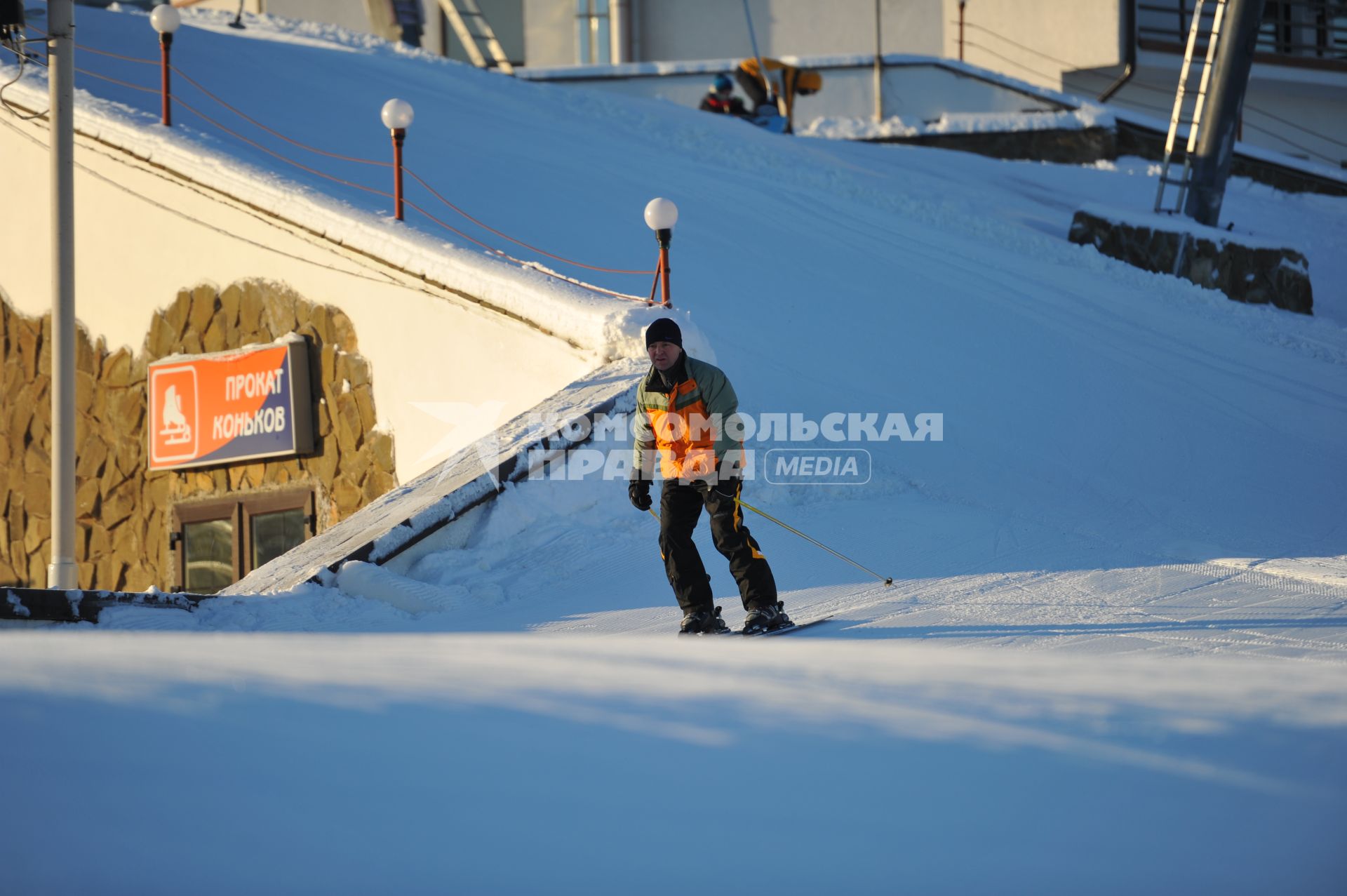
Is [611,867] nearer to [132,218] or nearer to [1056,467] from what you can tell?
[1056,467]

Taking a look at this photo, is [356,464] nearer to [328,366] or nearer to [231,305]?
[328,366]

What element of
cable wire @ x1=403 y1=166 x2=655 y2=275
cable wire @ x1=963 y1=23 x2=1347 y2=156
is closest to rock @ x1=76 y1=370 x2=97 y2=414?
cable wire @ x1=403 y1=166 x2=655 y2=275

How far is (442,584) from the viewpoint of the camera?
702 centimetres

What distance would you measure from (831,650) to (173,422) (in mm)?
9492

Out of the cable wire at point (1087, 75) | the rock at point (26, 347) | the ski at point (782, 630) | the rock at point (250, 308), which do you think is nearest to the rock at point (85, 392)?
the rock at point (26, 347)

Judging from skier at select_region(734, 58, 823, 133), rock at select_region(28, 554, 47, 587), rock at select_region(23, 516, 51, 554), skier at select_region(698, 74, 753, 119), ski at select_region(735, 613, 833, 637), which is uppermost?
skier at select_region(734, 58, 823, 133)

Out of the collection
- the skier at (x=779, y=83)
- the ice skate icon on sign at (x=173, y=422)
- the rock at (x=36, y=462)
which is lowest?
the rock at (x=36, y=462)

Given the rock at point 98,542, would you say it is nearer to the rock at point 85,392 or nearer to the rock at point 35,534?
the rock at point 35,534

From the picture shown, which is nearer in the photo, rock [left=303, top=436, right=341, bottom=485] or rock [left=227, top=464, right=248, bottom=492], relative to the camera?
rock [left=303, top=436, right=341, bottom=485]

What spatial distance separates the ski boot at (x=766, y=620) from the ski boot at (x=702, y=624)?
0.10 metres

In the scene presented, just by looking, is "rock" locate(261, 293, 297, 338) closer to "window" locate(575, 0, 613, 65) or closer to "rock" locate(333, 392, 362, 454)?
"rock" locate(333, 392, 362, 454)

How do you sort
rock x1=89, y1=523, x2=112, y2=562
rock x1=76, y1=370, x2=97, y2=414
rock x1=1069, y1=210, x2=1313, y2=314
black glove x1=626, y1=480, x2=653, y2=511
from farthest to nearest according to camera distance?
1. rock x1=1069, y1=210, x2=1313, y2=314
2. rock x1=76, y1=370, x2=97, y2=414
3. rock x1=89, y1=523, x2=112, y2=562
4. black glove x1=626, y1=480, x2=653, y2=511

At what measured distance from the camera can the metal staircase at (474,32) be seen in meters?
24.9

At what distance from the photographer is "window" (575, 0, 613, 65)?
90.7 feet
